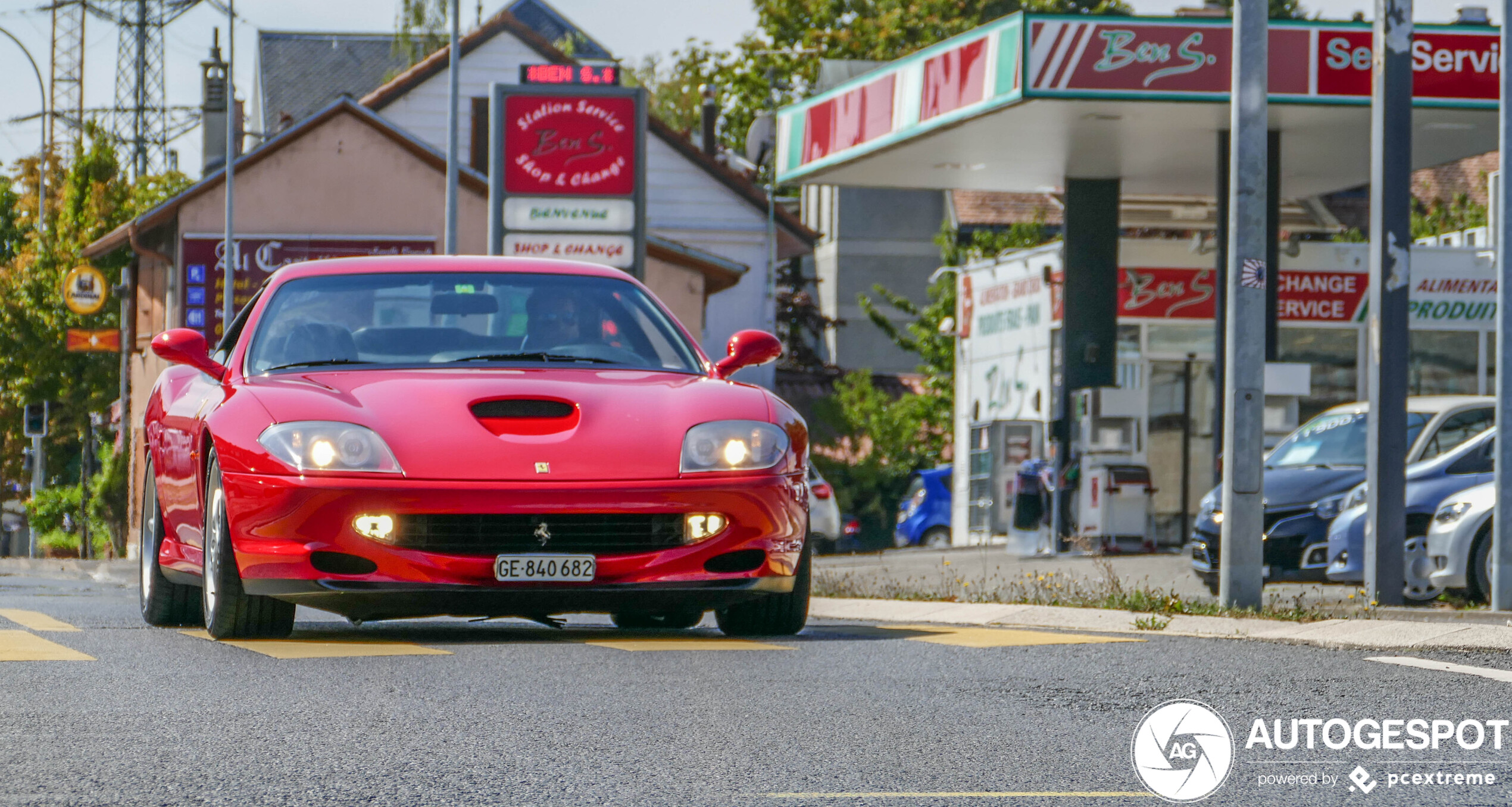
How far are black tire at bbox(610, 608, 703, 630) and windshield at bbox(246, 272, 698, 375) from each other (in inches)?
53.0

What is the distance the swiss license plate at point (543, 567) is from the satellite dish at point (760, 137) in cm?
3639

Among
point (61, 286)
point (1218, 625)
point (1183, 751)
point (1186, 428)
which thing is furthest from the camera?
point (61, 286)

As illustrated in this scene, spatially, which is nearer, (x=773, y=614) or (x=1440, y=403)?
(x=773, y=614)

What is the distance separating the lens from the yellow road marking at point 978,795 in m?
5.05

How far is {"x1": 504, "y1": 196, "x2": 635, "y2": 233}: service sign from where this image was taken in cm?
2498

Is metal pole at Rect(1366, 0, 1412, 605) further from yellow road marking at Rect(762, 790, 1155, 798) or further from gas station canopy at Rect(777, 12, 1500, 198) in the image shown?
yellow road marking at Rect(762, 790, 1155, 798)

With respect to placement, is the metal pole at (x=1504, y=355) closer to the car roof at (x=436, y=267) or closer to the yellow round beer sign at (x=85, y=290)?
the car roof at (x=436, y=267)

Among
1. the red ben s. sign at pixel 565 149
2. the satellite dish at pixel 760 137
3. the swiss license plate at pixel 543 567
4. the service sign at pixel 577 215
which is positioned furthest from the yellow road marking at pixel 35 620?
the satellite dish at pixel 760 137

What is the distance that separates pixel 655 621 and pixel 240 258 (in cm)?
3325

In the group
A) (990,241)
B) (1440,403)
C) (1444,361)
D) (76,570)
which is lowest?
(76,570)

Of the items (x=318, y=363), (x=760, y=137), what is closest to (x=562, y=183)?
(x=318, y=363)

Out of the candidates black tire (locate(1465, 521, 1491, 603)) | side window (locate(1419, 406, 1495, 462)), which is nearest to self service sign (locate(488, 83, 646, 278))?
side window (locate(1419, 406, 1495, 462))

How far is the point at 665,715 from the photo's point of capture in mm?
6375

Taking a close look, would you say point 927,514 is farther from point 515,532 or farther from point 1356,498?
point 515,532
